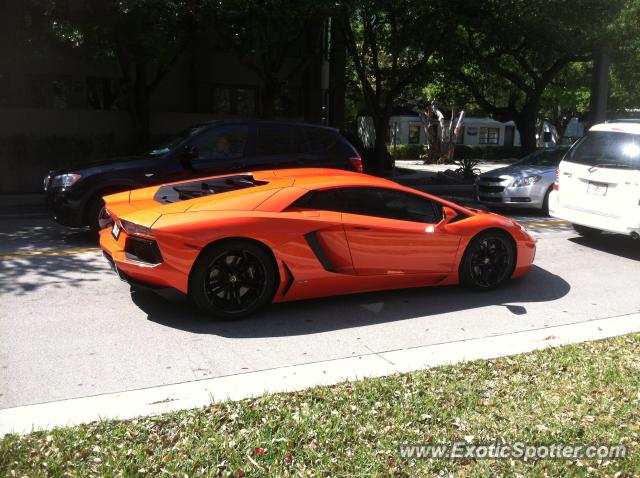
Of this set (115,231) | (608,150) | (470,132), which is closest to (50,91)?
(115,231)

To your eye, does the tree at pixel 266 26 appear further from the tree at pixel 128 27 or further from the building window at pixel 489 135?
the building window at pixel 489 135

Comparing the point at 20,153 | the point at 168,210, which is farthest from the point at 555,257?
the point at 20,153

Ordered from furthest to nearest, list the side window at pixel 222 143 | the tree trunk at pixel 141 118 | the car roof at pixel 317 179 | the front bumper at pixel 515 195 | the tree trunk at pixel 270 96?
the tree trunk at pixel 141 118
the tree trunk at pixel 270 96
the front bumper at pixel 515 195
the side window at pixel 222 143
the car roof at pixel 317 179

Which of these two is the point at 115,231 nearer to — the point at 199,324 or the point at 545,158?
the point at 199,324

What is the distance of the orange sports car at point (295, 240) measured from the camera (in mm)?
5691

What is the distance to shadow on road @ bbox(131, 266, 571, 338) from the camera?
5.83m

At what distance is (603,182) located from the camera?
30.0ft

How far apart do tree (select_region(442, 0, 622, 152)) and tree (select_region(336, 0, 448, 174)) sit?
0.73m

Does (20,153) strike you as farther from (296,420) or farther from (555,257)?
Result: (296,420)

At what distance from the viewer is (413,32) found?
1856 centimetres

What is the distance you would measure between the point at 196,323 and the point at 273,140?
4.96 meters

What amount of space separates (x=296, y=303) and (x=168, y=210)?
162 cm

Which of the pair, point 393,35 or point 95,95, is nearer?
point 393,35

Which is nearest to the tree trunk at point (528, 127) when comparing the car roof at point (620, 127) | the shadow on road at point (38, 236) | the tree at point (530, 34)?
the tree at point (530, 34)
